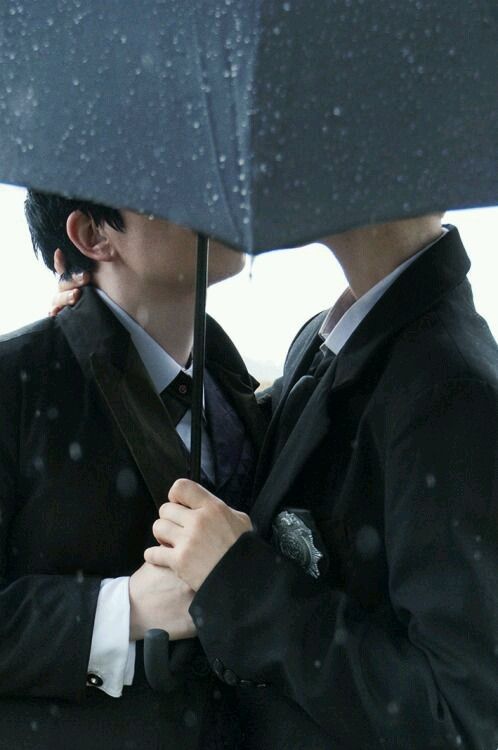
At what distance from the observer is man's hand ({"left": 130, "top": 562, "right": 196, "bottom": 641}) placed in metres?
1.17

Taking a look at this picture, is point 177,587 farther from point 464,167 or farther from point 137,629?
point 464,167

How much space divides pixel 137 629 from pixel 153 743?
16 cm

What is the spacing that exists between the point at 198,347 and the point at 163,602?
0.32 m

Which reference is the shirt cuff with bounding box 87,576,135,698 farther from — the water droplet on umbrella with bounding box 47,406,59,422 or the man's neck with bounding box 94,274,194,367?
the man's neck with bounding box 94,274,194,367

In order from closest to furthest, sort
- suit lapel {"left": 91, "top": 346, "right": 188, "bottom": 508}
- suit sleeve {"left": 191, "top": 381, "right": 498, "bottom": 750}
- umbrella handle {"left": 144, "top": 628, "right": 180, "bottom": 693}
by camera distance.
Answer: suit sleeve {"left": 191, "top": 381, "right": 498, "bottom": 750}, umbrella handle {"left": 144, "top": 628, "right": 180, "bottom": 693}, suit lapel {"left": 91, "top": 346, "right": 188, "bottom": 508}

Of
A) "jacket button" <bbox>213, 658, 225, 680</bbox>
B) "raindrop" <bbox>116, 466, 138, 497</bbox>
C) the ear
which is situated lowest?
"jacket button" <bbox>213, 658, 225, 680</bbox>

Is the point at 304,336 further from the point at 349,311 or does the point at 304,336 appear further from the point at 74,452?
the point at 74,452

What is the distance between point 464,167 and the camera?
0.83 metres

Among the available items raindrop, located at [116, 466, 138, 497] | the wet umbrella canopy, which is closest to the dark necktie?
raindrop, located at [116, 466, 138, 497]

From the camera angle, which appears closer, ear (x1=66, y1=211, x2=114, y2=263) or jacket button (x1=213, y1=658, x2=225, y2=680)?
jacket button (x1=213, y1=658, x2=225, y2=680)

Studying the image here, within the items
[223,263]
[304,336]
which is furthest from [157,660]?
[304,336]

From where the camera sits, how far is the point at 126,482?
4.11 ft

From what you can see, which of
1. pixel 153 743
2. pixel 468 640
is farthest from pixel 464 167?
pixel 153 743

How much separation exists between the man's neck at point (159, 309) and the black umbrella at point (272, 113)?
19.8 inches
